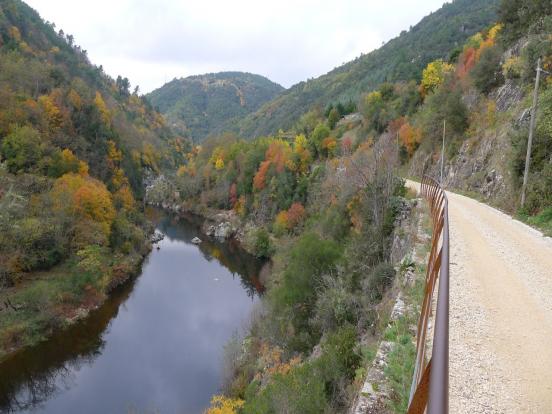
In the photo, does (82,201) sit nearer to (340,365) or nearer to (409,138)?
(409,138)

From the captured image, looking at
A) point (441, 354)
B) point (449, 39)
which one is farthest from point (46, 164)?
point (449, 39)

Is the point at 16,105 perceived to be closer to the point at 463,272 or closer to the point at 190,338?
the point at 190,338

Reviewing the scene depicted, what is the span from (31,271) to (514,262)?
44088 millimetres

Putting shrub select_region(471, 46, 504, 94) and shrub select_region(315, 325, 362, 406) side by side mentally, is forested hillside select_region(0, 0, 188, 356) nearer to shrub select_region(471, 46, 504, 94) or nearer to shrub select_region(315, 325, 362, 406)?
shrub select_region(315, 325, 362, 406)

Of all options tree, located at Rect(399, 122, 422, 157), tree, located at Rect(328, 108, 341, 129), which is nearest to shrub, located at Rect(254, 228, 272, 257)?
tree, located at Rect(399, 122, 422, 157)

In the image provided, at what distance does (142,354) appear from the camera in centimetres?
3238

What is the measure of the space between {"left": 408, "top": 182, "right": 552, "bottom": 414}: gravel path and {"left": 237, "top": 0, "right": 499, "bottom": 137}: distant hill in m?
63.2

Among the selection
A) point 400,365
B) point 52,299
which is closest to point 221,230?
point 52,299

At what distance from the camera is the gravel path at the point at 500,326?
4906mm

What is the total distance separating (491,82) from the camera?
34.5m

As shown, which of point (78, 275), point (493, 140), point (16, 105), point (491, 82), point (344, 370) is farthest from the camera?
point (16, 105)

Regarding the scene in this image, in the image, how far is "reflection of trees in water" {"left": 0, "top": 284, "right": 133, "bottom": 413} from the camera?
1046 inches

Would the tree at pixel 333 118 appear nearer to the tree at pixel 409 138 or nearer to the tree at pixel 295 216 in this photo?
the tree at pixel 295 216

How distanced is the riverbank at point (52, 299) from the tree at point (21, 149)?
53.9ft
